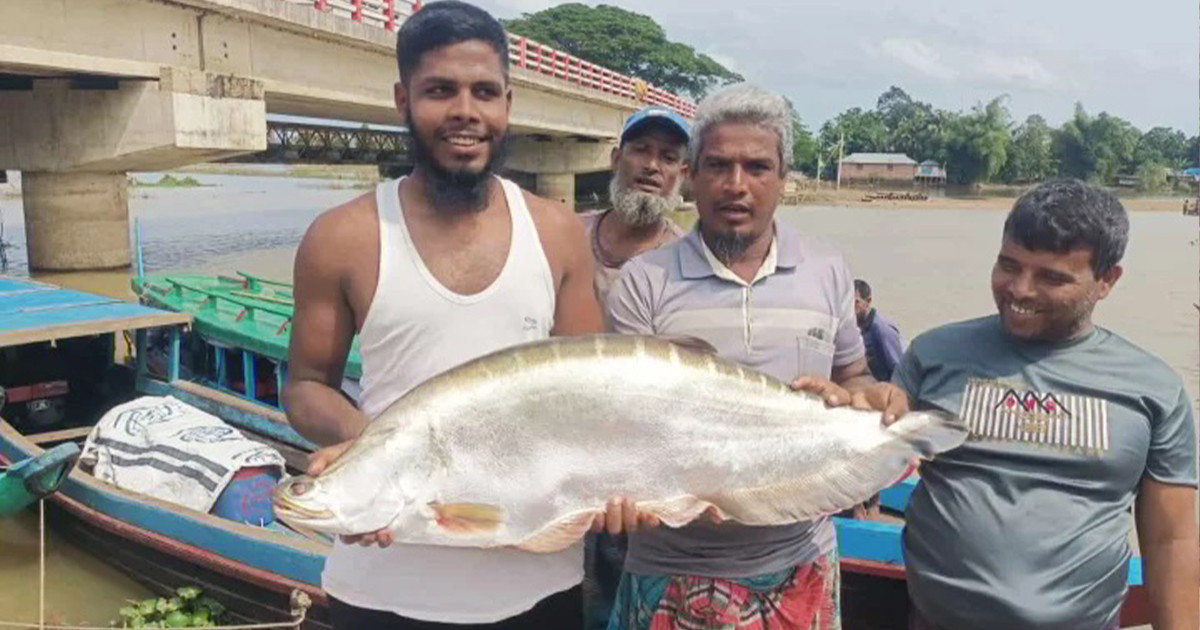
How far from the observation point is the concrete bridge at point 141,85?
524 inches

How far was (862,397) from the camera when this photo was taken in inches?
88.7

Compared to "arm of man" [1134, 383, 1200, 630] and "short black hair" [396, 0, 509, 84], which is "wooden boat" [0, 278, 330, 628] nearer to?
"short black hair" [396, 0, 509, 84]

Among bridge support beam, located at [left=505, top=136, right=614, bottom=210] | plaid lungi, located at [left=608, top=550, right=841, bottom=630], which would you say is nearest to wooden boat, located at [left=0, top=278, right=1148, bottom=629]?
plaid lungi, located at [left=608, top=550, right=841, bottom=630]

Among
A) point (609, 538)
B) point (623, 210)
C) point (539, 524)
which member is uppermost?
point (623, 210)

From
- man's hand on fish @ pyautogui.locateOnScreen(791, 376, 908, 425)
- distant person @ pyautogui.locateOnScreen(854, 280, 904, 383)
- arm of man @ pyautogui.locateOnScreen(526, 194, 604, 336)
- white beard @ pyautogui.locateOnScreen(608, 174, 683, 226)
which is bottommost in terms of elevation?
distant person @ pyautogui.locateOnScreen(854, 280, 904, 383)

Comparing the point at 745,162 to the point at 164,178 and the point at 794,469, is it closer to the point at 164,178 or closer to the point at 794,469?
the point at 794,469

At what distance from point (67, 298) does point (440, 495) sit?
26.4 ft

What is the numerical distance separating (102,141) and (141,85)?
1.45 metres

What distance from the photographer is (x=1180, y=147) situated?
80625 mm

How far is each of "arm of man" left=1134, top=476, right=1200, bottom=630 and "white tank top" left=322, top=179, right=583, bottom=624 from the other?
5.18 feet

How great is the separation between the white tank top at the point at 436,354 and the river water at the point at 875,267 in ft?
16.4

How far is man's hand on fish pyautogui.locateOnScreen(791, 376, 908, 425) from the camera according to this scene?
220cm

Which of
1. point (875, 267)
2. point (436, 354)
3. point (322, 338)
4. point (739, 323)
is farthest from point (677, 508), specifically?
point (875, 267)

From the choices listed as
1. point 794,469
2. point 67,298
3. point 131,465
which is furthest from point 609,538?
point 67,298
